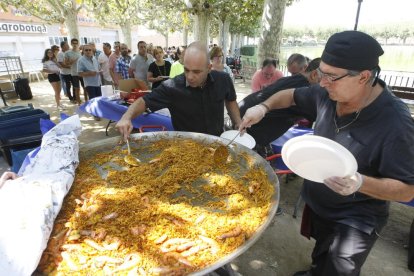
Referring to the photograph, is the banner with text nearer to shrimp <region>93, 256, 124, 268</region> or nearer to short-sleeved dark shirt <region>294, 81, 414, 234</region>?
shrimp <region>93, 256, 124, 268</region>

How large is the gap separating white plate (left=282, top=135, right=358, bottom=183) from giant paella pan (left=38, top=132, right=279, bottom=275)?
262 mm

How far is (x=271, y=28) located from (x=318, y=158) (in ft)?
17.3

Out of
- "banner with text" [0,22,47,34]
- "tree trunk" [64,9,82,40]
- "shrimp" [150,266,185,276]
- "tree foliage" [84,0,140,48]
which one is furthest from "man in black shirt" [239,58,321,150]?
"banner with text" [0,22,47,34]

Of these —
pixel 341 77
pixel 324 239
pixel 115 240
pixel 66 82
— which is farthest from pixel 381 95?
pixel 66 82

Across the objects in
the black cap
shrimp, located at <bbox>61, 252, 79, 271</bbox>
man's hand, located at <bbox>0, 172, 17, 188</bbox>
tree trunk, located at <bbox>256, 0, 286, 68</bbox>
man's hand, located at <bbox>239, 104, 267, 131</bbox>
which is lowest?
shrimp, located at <bbox>61, 252, 79, 271</bbox>

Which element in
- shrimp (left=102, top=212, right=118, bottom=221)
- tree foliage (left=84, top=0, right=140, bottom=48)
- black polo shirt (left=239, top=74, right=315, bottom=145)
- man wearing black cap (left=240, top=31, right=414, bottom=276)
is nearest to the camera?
man wearing black cap (left=240, top=31, right=414, bottom=276)

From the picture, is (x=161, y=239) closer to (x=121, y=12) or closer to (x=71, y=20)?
(x=71, y=20)

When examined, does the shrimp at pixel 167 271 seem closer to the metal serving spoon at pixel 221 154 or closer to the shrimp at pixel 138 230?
the shrimp at pixel 138 230

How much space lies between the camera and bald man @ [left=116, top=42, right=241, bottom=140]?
2.38m

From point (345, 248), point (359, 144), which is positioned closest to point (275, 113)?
point (359, 144)

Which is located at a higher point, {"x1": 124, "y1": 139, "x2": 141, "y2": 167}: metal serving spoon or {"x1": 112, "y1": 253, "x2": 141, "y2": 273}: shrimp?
{"x1": 124, "y1": 139, "x2": 141, "y2": 167}: metal serving spoon

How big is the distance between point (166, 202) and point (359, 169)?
124 centimetres

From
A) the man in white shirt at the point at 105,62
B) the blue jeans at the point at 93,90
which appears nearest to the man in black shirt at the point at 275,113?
the blue jeans at the point at 93,90

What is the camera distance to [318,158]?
1389 millimetres
